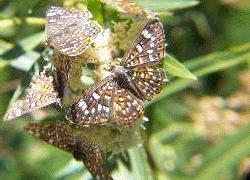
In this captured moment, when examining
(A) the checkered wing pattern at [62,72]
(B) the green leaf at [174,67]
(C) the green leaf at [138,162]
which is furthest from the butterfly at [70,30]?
(C) the green leaf at [138,162]

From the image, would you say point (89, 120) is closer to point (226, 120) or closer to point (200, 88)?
point (226, 120)

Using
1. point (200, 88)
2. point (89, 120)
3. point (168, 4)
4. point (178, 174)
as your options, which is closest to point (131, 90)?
point (89, 120)

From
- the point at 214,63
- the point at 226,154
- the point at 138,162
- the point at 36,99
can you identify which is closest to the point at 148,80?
the point at 36,99

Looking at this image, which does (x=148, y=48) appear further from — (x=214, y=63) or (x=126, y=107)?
(x=214, y=63)

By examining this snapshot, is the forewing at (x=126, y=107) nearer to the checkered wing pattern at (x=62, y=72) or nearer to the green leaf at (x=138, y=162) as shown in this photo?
the checkered wing pattern at (x=62, y=72)

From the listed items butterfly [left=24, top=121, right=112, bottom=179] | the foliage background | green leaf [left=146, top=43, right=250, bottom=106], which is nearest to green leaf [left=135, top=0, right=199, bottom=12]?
the foliage background

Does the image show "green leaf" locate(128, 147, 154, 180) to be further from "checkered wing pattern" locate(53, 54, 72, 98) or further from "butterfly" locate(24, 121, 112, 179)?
"checkered wing pattern" locate(53, 54, 72, 98)

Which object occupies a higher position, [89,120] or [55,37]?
[55,37]
